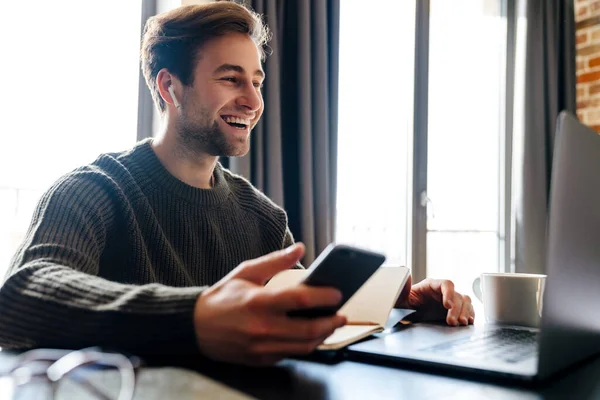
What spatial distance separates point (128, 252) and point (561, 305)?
0.78m

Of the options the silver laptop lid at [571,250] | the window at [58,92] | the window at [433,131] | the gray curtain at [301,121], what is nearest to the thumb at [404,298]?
the silver laptop lid at [571,250]

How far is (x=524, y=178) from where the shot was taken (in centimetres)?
301

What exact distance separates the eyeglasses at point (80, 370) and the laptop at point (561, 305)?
26 cm

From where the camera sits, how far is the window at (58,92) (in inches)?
74.0

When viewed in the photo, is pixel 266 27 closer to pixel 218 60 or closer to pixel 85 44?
pixel 85 44

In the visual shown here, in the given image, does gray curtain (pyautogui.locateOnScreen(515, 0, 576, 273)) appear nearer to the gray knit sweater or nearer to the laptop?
the gray knit sweater

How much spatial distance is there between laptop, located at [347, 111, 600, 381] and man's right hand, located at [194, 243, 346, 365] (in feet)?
0.48

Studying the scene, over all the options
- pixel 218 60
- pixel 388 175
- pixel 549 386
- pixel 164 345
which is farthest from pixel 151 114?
pixel 549 386

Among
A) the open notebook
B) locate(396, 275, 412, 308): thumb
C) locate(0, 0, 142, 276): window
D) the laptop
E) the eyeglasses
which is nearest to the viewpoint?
the eyeglasses

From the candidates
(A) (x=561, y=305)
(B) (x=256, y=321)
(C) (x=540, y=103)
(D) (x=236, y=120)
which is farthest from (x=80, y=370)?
(C) (x=540, y=103)

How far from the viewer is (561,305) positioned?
1.90 feet

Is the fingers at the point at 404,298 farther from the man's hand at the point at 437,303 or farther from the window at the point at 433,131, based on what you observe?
the window at the point at 433,131

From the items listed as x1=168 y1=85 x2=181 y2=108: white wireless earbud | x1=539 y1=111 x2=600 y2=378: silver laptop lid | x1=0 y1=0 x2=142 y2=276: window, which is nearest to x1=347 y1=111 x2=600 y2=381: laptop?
x1=539 y1=111 x2=600 y2=378: silver laptop lid

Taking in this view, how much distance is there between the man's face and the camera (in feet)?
4.40
